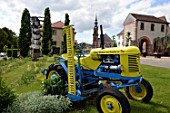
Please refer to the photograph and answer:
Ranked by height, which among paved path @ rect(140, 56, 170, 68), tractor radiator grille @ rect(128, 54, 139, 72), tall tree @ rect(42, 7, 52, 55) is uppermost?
tall tree @ rect(42, 7, 52, 55)

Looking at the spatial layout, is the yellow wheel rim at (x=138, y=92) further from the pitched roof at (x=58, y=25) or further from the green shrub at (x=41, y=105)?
the pitched roof at (x=58, y=25)

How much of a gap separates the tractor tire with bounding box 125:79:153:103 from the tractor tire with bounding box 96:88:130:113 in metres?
1.49

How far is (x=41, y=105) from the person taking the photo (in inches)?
161

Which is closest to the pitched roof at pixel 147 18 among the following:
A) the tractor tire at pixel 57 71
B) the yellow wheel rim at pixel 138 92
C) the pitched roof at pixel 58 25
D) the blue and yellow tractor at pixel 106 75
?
the pitched roof at pixel 58 25

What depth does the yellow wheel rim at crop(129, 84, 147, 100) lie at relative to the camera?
5.17m

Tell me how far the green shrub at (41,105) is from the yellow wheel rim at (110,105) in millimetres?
816

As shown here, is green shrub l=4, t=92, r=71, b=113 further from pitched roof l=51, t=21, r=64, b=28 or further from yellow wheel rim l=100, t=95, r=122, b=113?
pitched roof l=51, t=21, r=64, b=28

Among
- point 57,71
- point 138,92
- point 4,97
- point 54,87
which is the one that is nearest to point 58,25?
point 57,71

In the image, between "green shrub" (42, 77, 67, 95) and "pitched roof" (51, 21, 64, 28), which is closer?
"green shrub" (42, 77, 67, 95)

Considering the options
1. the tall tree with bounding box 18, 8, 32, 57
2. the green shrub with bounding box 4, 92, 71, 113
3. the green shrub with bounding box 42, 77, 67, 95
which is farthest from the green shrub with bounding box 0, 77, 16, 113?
the tall tree with bounding box 18, 8, 32, 57

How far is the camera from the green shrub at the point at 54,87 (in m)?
4.73

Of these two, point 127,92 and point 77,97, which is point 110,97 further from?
point 127,92

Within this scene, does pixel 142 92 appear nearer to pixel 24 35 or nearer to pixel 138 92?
pixel 138 92

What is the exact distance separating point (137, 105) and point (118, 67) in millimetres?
1292
